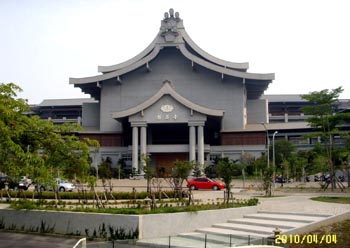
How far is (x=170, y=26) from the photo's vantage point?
4862 centimetres

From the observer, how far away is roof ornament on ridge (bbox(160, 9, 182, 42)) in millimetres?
48281

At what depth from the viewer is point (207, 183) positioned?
1200 inches

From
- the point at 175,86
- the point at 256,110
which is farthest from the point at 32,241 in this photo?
the point at 256,110

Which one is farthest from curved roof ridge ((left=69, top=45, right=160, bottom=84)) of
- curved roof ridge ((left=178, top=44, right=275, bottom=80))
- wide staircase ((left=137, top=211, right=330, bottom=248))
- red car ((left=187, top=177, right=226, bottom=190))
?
wide staircase ((left=137, top=211, right=330, bottom=248))

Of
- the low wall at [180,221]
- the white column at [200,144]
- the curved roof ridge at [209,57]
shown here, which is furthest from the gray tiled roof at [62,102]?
the low wall at [180,221]

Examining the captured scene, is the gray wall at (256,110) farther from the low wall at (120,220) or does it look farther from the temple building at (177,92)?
the low wall at (120,220)

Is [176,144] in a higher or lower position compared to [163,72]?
lower

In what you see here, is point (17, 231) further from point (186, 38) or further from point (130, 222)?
point (186, 38)

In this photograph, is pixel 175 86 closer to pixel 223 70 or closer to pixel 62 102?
pixel 223 70

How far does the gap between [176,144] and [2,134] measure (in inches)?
1324

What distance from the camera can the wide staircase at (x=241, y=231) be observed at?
10.9 meters

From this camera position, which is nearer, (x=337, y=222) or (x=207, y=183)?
(x=337, y=222)

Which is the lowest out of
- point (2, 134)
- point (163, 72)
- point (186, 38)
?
point (2, 134)

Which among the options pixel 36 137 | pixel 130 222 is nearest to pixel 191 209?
pixel 130 222
